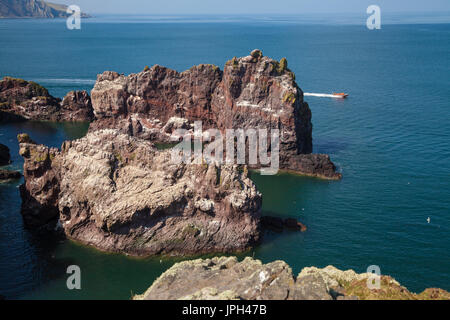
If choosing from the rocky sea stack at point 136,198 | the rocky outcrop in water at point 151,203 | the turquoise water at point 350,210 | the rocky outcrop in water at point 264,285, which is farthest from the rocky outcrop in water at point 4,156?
the rocky outcrop in water at point 264,285

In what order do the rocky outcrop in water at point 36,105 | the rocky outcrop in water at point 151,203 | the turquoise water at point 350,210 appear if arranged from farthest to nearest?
the rocky outcrop in water at point 36,105, the rocky outcrop in water at point 151,203, the turquoise water at point 350,210

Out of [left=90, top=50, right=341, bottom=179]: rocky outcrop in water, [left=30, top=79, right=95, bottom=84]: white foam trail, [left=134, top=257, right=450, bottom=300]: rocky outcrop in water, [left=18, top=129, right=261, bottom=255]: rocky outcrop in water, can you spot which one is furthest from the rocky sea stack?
[left=30, top=79, right=95, bottom=84]: white foam trail

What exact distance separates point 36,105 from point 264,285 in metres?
86.3

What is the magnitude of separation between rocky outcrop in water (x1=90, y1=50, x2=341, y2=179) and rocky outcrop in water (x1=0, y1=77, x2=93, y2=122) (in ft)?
38.7

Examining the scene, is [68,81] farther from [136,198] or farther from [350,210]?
[350,210]

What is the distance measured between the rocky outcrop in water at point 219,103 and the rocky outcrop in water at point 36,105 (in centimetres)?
1179

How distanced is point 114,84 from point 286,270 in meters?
68.1

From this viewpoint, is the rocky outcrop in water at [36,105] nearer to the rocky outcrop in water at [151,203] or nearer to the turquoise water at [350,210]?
the turquoise water at [350,210]

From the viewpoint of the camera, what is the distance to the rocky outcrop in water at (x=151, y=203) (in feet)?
154

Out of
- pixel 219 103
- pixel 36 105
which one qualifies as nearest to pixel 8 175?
pixel 219 103

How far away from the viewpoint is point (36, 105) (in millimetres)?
99312

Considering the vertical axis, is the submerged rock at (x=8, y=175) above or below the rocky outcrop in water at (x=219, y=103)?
below

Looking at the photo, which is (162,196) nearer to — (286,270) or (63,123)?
(286,270)

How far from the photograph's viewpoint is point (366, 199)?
2394 inches
